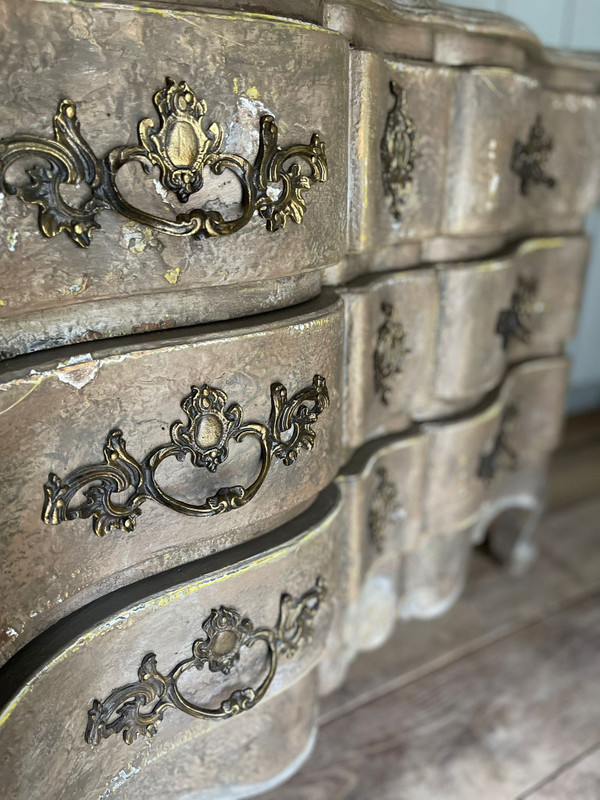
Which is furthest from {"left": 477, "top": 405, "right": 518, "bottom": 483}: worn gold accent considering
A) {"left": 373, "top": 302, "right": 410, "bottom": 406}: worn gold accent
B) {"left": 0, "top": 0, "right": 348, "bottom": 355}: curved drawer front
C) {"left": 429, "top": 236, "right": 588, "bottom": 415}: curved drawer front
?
{"left": 0, "top": 0, "right": 348, "bottom": 355}: curved drawer front

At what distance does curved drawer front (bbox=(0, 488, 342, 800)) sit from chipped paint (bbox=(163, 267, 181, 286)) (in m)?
0.22

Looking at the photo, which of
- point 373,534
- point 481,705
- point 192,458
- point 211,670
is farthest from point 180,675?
point 481,705

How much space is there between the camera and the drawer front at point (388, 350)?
57 cm

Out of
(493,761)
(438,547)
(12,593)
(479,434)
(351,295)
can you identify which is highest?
(351,295)

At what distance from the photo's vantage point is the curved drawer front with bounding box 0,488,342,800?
406 millimetres

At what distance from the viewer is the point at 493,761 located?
811 mm

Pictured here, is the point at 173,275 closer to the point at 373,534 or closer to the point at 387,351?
the point at 387,351

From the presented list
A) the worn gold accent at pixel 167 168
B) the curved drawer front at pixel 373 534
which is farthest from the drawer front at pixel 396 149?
the curved drawer front at pixel 373 534

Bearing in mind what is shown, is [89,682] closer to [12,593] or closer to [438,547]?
[12,593]

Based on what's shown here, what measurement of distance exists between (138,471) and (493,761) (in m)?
0.69

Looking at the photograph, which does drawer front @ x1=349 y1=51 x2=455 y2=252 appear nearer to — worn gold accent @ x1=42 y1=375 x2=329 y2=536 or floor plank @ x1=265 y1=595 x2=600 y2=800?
worn gold accent @ x1=42 y1=375 x2=329 y2=536

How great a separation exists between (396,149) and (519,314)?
338 mm

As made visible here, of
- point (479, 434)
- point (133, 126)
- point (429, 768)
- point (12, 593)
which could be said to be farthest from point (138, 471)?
point (429, 768)

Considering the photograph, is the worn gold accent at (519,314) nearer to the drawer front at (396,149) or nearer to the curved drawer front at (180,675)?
the drawer front at (396,149)
